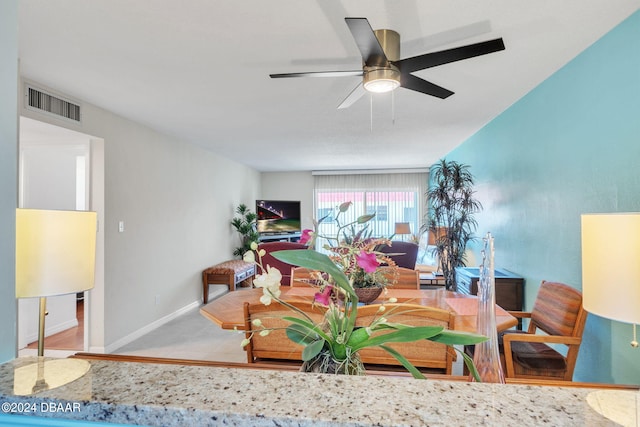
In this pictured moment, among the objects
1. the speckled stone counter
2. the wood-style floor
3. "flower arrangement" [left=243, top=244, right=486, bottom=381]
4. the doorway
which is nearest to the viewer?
the speckled stone counter

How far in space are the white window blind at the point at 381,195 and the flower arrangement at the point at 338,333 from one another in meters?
7.09

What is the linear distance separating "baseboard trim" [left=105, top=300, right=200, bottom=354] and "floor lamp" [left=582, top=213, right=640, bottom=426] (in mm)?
3800

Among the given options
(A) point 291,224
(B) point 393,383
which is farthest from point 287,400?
(A) point 291,224

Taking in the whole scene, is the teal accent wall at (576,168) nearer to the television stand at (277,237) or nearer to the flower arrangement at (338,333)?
the flower arrangement at (338,333)

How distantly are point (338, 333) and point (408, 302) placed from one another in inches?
65.1

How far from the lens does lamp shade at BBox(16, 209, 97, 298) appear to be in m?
1.04

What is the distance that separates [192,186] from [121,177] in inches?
58.4

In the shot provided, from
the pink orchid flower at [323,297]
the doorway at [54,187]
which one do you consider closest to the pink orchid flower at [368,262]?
the pink orchid flower at [323,297]

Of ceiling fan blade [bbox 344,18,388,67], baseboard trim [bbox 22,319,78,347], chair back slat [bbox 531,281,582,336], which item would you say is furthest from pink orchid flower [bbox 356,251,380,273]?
baseboard trim [bbox 22,319,78,347]

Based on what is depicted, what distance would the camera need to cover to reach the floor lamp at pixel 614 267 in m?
1.09

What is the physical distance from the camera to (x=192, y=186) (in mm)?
5008

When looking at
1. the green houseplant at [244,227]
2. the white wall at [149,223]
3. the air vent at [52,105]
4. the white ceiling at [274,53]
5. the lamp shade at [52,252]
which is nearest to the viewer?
the lamp shade at [52,252]

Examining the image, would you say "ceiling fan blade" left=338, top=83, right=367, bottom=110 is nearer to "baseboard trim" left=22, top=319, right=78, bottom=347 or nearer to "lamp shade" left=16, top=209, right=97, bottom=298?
"lamp shade" left=16, top=209, right=97, bottom=298

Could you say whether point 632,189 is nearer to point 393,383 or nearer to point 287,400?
point 393,383
